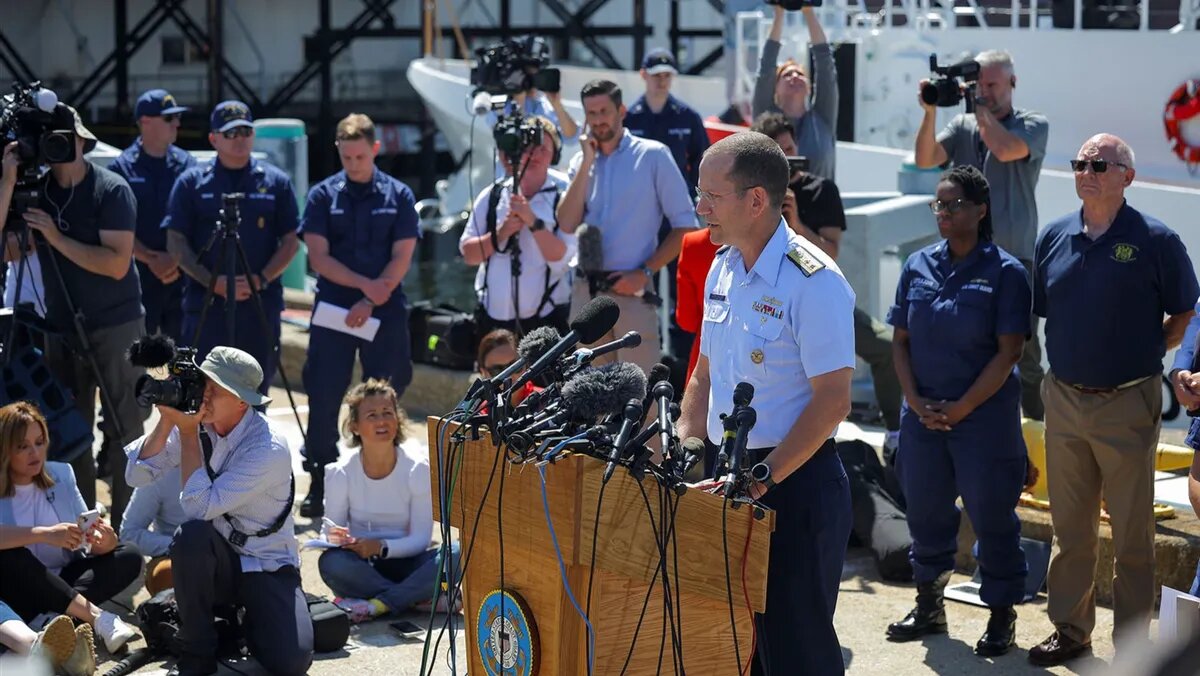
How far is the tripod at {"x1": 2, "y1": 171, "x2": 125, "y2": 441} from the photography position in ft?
22.8

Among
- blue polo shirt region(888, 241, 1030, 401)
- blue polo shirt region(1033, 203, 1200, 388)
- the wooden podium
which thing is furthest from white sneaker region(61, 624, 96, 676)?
blue polo shirt region(1033, 203, 1200, 388)

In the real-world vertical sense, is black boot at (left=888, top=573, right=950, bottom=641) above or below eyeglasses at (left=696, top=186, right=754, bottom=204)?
below

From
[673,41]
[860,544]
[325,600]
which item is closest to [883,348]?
[860,544]

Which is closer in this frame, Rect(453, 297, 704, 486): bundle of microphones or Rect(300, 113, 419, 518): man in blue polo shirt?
Rect(453, 297, 704, 486): bundle of microphones

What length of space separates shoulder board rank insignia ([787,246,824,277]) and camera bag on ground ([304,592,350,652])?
2.63 metres

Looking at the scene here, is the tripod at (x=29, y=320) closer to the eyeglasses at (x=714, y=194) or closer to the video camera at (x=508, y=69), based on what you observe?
the video camera at (x=508, y=69)

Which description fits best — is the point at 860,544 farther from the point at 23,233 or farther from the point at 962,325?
the point at 23,233

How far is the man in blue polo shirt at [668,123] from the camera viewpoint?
9281 mm

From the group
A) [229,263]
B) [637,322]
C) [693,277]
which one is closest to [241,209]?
[229,263]

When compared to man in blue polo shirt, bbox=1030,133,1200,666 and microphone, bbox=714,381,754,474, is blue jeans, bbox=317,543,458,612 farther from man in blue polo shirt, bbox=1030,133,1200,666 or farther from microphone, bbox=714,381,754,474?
microphone, bbox=714,381,754,474

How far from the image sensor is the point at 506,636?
13.9ft

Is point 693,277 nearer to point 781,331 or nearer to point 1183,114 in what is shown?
point 781,331

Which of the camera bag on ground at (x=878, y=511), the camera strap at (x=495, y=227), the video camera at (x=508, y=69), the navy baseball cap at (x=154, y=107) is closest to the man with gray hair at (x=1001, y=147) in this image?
the camera bag on ground at (x=878, y=511)

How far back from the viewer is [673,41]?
1299 inches
